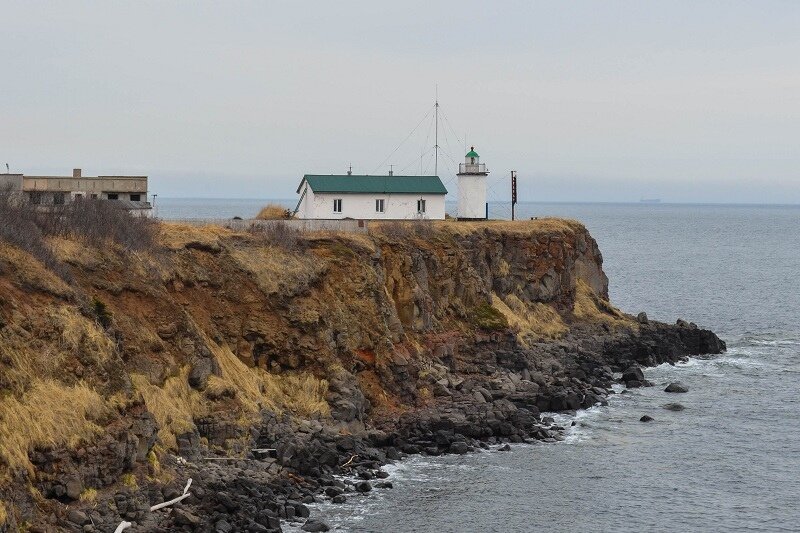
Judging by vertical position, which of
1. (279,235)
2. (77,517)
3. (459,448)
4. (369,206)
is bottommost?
(459,448)

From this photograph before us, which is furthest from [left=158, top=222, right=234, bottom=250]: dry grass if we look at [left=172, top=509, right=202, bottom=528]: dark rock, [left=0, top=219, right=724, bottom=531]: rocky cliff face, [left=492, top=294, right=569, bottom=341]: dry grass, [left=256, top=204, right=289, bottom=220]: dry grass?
[left=492, top=294, right=569, bottom=341]: dry grass

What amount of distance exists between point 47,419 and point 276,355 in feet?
56.8

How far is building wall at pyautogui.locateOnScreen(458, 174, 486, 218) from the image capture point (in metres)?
78.2

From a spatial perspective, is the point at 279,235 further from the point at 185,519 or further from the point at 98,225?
the point at 185,519

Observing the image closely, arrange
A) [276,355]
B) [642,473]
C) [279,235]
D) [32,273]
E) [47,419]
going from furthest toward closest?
1. [279,235]
2. [276,355]
3. [642,473]
4. [32,273]
5. [47,419]

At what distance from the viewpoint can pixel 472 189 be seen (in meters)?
78.4

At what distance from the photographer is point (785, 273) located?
14762 centimetres

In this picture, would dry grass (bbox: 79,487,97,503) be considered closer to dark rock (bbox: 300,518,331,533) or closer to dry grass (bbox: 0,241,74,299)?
dark rock (bbox: 300,518,331,533)

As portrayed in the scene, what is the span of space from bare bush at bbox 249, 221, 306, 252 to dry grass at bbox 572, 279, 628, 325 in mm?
26070

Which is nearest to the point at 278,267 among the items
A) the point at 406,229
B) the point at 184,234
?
the point at 184,234

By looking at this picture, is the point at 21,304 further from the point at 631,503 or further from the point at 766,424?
the point at 766,424

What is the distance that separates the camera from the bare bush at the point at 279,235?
5556 centimetres

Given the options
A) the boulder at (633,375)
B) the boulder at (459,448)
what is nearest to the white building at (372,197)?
the boulder at (633,375)

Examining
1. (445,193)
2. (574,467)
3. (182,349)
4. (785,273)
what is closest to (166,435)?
(182,349)
